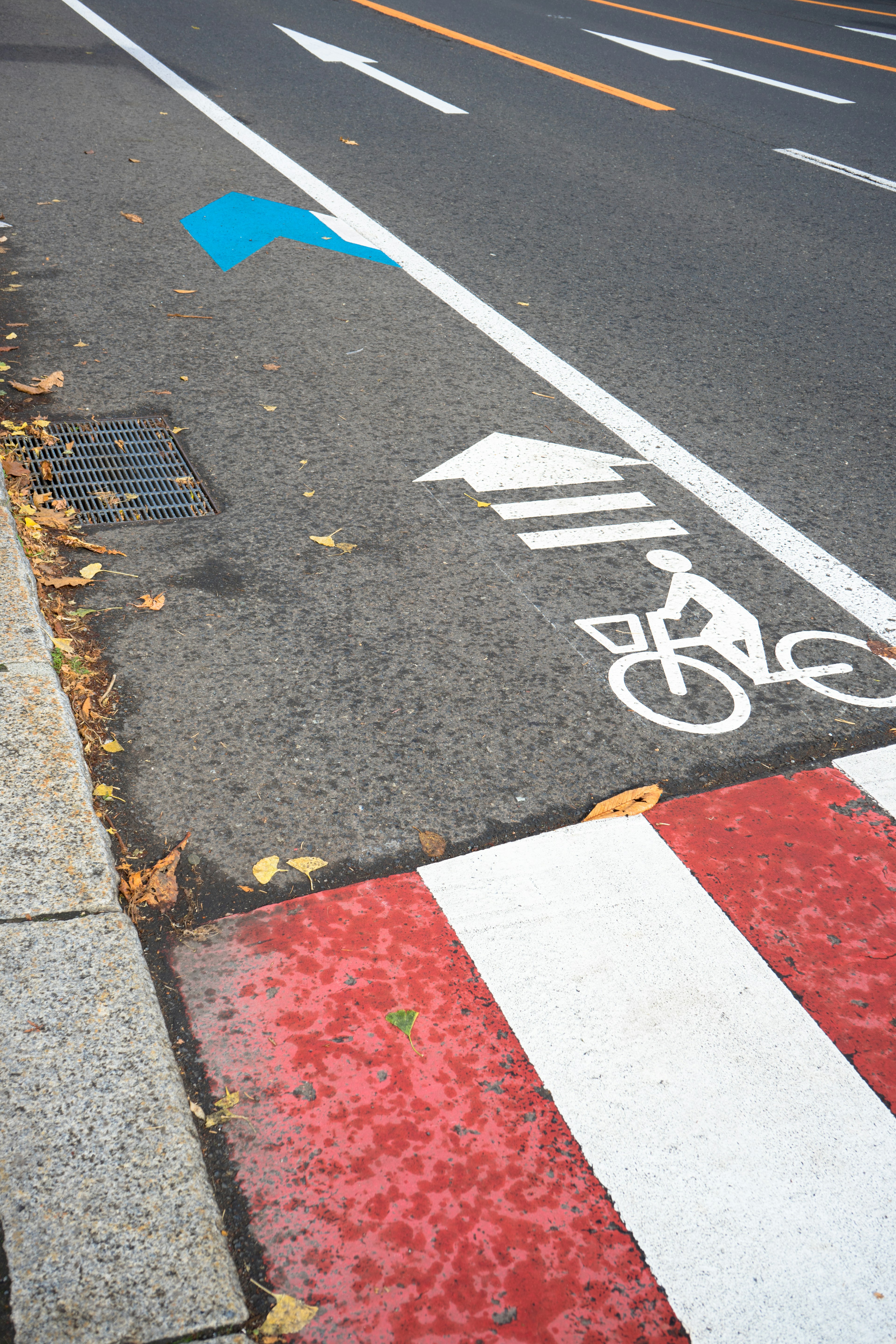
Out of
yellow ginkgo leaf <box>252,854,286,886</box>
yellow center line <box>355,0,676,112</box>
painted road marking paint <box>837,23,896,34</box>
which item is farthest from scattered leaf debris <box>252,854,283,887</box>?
painted road marking paint <box>837,23,896,34</box>

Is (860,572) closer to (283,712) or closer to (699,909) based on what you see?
(699,909)

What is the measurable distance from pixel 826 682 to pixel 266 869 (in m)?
1.84

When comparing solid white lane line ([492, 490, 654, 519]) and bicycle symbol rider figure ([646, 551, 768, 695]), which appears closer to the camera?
bicycle symbol rider figure ([646, 551, 768, 695])

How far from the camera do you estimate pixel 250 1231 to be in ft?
5.86

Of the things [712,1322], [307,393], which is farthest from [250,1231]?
[307,393]

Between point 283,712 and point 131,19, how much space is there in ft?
42.4

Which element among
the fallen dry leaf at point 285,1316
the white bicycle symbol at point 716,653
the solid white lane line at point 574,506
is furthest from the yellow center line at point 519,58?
the fallen dry leaf at point 285,1316

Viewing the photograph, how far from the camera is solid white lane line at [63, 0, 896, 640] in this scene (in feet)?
12.1

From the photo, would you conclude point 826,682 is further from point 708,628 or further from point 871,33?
point 871,33

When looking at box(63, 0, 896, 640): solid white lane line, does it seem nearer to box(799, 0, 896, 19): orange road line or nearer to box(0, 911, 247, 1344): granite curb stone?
box(0, 911, 247, 1344): granite curb stone

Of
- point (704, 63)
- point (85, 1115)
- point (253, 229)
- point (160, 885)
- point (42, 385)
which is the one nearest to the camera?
point (85, 1115)

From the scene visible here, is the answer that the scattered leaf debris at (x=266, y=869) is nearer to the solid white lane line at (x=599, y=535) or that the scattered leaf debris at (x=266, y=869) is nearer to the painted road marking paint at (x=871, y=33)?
the solid white lane line at (x=599, y=535)

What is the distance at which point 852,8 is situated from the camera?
20453 mm

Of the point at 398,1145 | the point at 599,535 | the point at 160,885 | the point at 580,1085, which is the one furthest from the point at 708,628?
the point at 398,1145
